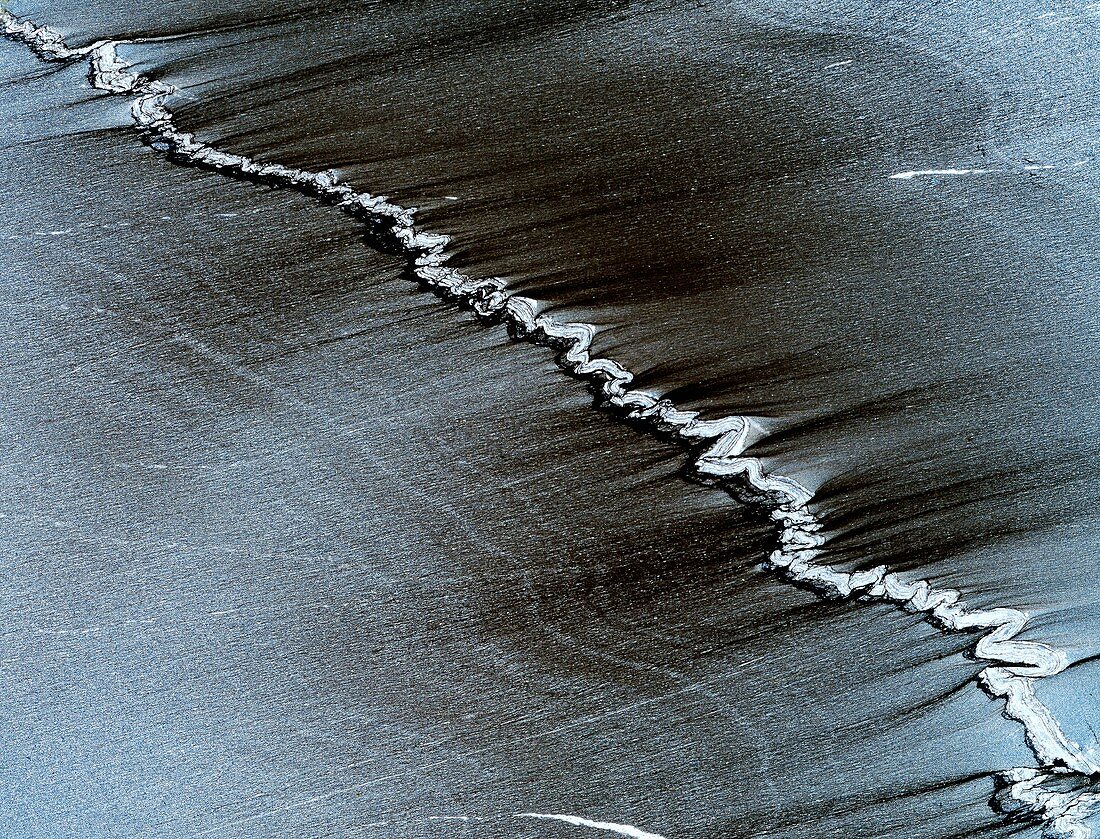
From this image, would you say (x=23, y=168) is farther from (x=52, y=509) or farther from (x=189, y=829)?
(x=189, y=829)

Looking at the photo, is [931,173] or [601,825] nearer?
[601,825]

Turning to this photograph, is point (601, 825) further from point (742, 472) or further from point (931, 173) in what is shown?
point (931, 173)

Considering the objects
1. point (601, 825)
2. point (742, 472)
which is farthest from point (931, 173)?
point (601, 825)

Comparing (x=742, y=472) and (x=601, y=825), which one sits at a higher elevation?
(x=742, y=472)

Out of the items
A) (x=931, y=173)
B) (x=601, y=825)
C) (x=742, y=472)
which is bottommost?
(x=601, y=825)

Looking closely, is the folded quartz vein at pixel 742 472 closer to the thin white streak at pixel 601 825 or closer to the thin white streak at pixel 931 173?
the thin white streak at pixel 601 825

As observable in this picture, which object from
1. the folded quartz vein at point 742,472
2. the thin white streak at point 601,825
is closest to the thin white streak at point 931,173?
the folded quartz vein at point 742,472

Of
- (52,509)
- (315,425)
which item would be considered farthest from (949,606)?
(52,509)
